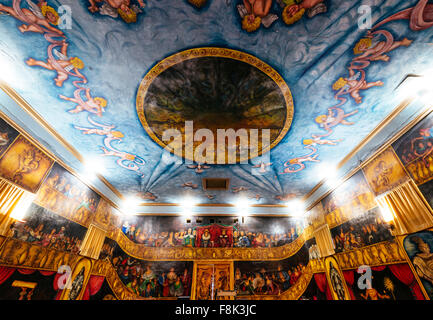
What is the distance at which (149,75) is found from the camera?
15.9 feet

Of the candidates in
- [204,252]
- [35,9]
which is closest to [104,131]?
[35,9]

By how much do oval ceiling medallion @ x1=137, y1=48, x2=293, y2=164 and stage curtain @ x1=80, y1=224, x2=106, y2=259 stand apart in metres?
5.97

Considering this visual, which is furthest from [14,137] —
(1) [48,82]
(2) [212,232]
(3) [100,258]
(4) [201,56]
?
(2) [212,232]

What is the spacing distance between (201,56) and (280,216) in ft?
37.1

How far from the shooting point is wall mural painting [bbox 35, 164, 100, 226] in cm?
690

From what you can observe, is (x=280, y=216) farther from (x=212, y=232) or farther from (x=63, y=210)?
(x=63, y=210)

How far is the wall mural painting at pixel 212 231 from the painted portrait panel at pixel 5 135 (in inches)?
303

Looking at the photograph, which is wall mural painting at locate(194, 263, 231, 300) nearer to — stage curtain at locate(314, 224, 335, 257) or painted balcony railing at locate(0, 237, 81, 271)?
stage curtain at locate(314, 224, 335, 257)

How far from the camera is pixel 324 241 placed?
9.36 metres

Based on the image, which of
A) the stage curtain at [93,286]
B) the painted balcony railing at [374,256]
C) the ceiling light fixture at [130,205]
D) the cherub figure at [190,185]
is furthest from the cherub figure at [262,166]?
the stage curtain at [93,286]

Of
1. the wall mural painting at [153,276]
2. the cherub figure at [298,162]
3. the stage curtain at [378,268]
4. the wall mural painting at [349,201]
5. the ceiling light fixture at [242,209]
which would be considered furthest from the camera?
the ceiling light fixture at [242,209]

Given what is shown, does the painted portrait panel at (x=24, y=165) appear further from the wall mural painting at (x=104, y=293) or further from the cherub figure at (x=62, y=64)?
the wall mural painting at (x=104, y=293)

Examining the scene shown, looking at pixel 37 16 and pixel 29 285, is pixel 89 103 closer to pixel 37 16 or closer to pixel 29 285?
pixel 37 16

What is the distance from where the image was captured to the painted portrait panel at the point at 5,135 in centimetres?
534
